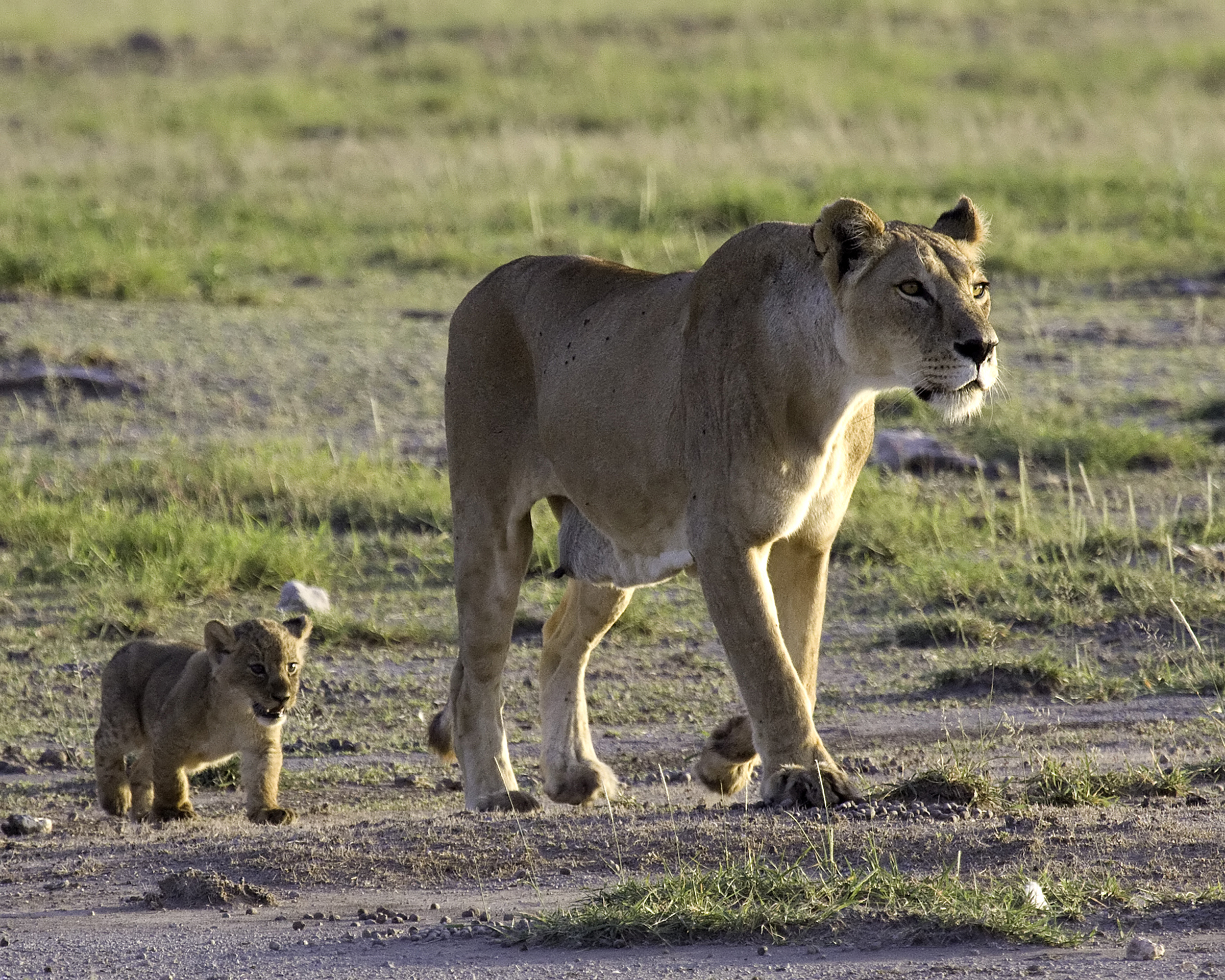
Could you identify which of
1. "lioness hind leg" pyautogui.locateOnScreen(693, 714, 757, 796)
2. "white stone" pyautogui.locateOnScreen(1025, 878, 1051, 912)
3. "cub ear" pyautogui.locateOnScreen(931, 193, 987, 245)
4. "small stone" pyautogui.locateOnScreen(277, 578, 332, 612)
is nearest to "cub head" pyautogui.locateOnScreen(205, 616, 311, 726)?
"lioness hind leg" pyautogui.locateOnScreen(693, 714, 757, 796)

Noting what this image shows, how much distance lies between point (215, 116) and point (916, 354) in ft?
62.1

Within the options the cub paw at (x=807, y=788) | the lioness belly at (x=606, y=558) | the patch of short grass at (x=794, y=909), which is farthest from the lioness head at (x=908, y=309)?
the patch of short grass at (x=794, y=909)

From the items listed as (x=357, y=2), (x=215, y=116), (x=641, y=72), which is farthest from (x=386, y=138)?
(x=357, y=2)

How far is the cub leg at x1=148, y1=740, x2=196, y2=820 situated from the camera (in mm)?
5828

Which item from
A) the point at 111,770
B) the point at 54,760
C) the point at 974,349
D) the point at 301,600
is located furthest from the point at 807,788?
the point at 301,600

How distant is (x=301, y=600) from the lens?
7.84 metres

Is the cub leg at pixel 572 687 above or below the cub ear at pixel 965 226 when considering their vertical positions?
below

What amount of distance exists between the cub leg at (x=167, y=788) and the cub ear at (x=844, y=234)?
7.58 feet

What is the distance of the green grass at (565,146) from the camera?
49.9ft

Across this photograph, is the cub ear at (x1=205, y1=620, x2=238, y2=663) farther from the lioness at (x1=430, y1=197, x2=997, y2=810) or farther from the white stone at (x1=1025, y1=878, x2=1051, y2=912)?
the white stone at (x1=1025, y1=878, x2=1051, y2=912)

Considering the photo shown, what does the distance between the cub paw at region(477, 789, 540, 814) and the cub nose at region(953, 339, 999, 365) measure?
1.81 metres

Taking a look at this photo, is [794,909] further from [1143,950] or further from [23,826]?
[23,826]

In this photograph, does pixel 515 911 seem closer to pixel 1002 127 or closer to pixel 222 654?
pixel 222 654

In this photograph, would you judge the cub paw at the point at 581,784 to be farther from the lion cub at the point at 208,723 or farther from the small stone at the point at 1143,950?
the small stone at the point at 1143,950
